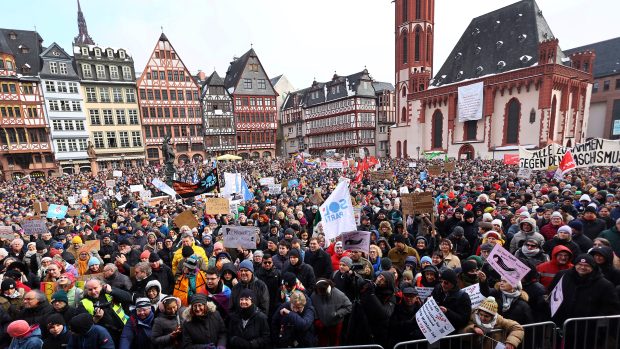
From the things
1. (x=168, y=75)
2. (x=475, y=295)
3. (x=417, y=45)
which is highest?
(x=417, y=45)

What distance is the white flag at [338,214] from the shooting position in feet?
20.7

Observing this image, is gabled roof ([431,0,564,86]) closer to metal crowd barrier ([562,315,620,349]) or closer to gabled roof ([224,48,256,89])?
gabled roof ([224,48,256,89])

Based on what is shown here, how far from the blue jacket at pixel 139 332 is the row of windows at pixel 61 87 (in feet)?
153

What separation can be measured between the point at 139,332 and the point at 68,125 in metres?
46.4

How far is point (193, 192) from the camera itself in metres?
11.4

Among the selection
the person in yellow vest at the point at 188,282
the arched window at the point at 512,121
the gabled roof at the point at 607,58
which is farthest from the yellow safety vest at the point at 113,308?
the gabled roof at the point at 607,58

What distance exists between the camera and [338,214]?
647 cm

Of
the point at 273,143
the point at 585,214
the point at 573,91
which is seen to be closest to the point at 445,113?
the point at 573,91

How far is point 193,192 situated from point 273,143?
138 feet

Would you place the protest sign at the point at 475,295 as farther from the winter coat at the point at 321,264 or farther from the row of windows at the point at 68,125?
the row of windows at the point at 68,125

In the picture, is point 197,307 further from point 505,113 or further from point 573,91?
Answer: point 573,91

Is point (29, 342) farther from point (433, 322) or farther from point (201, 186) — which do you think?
point (201, 186)

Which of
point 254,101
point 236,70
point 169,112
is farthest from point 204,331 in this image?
point 236,70

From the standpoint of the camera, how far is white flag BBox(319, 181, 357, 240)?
631 centimetres
